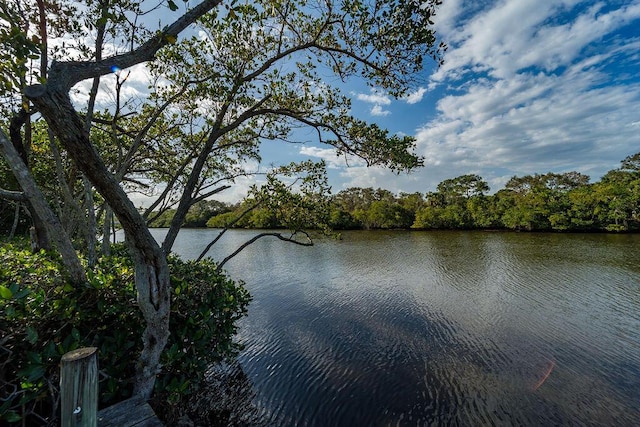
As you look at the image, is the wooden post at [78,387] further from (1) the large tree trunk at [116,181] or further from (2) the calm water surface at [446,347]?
(2) the calm water surface at [446,347]

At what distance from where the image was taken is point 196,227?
234ft

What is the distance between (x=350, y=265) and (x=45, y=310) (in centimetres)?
1798

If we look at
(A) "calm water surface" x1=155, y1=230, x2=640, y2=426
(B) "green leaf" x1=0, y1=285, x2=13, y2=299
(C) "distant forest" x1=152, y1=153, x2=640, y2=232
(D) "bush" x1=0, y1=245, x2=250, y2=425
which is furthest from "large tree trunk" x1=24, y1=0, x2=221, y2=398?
(C) "distant forest" x1=152, y1=153, x2=640, y2=232

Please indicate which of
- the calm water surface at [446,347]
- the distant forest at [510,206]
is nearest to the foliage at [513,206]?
the distant forest at [510,206]

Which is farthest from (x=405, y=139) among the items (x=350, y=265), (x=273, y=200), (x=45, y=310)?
(x=350, y=265)

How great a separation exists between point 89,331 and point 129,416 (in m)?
1.24

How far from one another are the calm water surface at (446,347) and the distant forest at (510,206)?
672 inches

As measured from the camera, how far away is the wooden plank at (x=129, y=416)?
2.33 metres

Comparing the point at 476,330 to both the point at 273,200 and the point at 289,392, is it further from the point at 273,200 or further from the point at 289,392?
the point at 273,200

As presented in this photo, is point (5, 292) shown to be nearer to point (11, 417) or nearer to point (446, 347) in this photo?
point (11, 417)

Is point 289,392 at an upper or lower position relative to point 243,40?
lower

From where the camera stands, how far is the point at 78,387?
1729mm

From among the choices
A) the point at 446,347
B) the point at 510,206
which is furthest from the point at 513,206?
the point at 446,347

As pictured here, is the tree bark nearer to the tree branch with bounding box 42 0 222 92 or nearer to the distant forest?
the tree branch with bounding box 42 0 222 92
